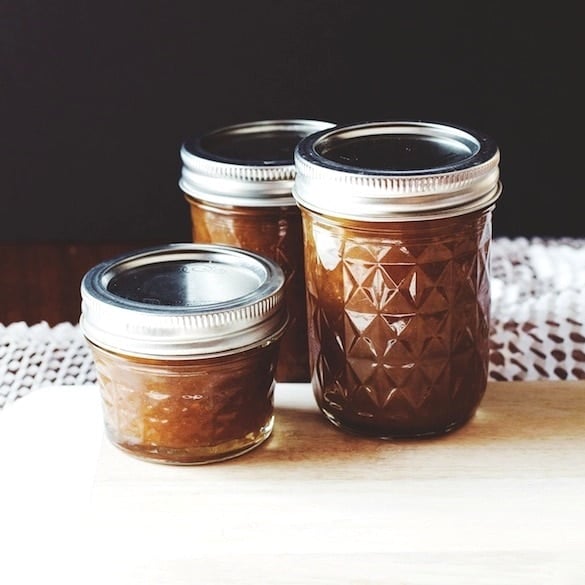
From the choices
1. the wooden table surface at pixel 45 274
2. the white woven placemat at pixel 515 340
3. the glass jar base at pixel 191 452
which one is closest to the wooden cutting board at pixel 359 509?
the glass jar base at pixel 191 452

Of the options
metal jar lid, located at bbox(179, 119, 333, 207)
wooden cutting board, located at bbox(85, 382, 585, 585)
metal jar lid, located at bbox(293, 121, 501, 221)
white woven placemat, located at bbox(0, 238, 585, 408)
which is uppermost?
metal jar lid, located at bbox(293, 121, 501, 221)

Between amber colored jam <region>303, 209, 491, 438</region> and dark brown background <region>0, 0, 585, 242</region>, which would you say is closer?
amber colored jam <region>303, 209, 491, 438</region>

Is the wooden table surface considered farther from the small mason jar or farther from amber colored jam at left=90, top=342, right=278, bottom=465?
amber colored jam at left=90, top=342, right=278, bottom=465

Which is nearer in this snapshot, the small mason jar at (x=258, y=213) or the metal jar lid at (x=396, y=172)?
the metal jar lid at (x=396, y=172)

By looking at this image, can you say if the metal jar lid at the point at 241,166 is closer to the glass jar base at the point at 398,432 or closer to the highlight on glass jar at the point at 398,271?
the highlight on glass jar at the point at 398,271

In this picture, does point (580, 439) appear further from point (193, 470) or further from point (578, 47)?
point (578, 47)

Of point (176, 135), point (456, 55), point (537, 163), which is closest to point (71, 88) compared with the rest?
point (176, 135)

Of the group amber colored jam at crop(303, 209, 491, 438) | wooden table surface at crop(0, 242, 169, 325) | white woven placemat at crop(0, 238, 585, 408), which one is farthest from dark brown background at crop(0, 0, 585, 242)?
amber colored jam at crop(303, 209, 491, 438)

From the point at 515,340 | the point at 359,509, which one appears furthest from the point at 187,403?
the point at 515,340
